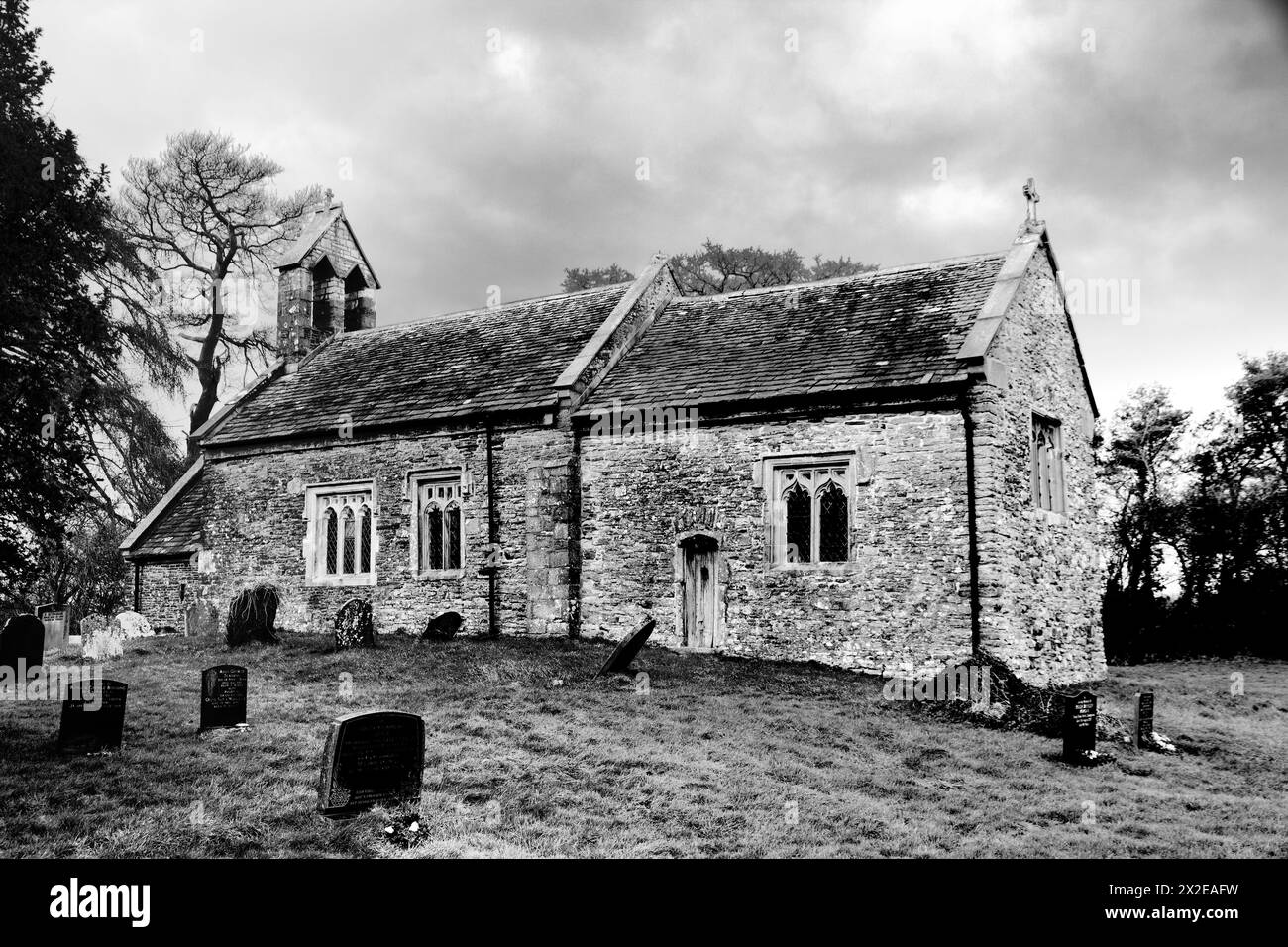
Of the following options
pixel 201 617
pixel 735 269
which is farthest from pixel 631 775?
pixel 735 269

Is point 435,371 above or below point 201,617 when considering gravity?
above

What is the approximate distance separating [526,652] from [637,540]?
9.56 ft

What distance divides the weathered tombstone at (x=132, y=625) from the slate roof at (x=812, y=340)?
11643 millimetres

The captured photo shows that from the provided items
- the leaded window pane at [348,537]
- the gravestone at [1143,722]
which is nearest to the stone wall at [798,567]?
the gravestone at [1143,722]

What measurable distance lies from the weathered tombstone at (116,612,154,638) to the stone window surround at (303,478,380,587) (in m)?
4.01

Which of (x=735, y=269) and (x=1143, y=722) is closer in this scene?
(x=1143, y=722)

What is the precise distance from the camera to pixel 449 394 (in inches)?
845

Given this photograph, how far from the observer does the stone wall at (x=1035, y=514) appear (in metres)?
15.8

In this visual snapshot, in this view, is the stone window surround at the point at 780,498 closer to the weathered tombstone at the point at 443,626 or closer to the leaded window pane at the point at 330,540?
the weathered tombstone at the point at 443,626

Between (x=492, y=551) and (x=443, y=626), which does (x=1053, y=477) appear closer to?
(x=492, y=551)

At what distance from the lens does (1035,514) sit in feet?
57.3

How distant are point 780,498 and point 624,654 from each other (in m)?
4.00
